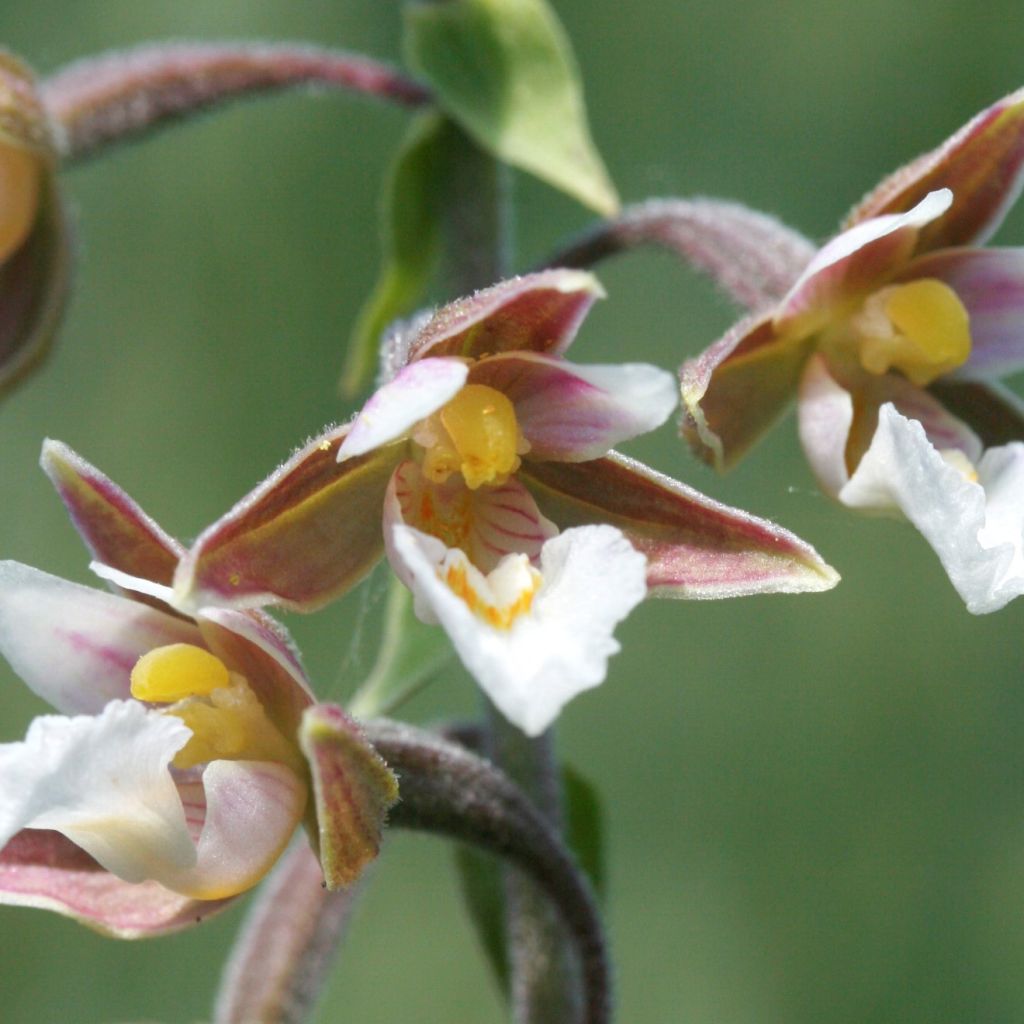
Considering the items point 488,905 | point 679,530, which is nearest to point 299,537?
point 679,530

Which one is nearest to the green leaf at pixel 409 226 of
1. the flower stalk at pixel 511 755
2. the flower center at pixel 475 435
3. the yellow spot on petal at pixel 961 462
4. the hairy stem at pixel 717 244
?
the flower stalk at pixel 511 755

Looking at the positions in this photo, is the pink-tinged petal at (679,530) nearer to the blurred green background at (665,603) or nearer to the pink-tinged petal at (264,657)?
the pink-tinged petal at (264,657)

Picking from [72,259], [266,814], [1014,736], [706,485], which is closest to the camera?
[266,814]

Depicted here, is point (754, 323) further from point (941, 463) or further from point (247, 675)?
point (247, 675)

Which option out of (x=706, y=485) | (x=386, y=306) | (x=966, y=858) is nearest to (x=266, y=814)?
(x=386, y=306)

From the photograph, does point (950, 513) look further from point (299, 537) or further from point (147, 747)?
point (147, 747)
